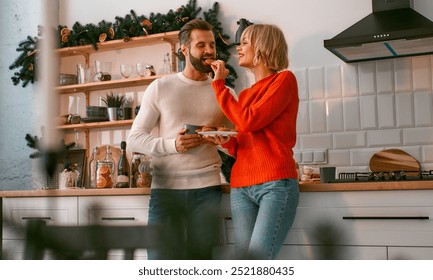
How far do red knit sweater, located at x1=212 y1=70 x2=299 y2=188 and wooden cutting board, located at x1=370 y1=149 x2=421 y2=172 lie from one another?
0.93 m

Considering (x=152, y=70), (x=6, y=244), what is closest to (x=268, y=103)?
(x=6, y=244)

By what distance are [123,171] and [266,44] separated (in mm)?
1175

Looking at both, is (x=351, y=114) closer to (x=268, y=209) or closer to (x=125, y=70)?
(x=125, y=70)

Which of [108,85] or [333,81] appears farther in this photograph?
[108,85]

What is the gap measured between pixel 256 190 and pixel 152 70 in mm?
1311

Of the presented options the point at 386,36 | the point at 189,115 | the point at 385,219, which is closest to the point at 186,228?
the point at 189,115

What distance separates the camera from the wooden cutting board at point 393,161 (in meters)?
2.06

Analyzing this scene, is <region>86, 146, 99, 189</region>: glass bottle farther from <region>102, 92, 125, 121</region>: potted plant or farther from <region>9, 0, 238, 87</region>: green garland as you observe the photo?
<region>9, 0, 238, 87</region>: green garland

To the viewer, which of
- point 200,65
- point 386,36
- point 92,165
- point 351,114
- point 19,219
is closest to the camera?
point 19,219

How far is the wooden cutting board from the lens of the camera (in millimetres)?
2059

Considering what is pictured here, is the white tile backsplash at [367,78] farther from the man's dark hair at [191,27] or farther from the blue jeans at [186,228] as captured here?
the blue jeans at [186,228]

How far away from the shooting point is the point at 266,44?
4.03 feet

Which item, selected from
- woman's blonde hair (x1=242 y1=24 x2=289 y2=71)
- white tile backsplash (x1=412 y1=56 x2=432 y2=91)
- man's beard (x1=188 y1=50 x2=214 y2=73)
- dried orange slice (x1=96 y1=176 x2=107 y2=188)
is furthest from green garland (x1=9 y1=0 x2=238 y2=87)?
man's beard (x1=188 y1=50 x2=214 y2=73)

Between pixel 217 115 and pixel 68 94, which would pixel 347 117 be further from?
pixel 68 94
